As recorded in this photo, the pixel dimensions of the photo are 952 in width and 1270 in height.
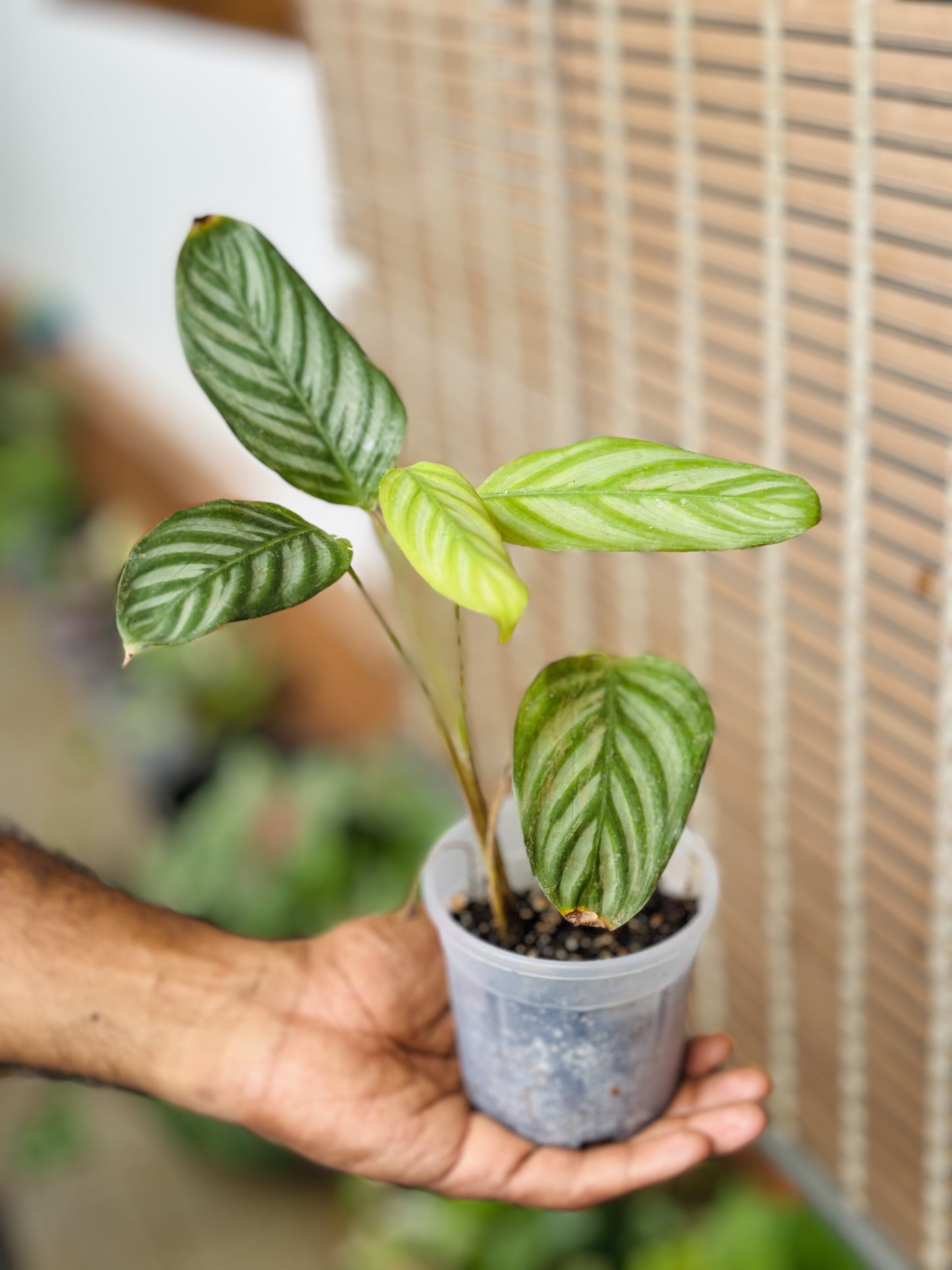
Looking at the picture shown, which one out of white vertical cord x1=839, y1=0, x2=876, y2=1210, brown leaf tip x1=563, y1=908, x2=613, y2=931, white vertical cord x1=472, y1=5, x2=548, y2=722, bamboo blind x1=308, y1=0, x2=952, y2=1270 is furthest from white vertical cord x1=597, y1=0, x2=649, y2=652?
brown leaf tip x1=563, y1=908, x2=613, y2=931

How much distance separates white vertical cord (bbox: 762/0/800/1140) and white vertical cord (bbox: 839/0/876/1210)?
0.30 feet

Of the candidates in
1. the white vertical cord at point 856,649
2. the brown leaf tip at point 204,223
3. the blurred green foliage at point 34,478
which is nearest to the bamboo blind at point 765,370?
the white vertical cord at point 856,649

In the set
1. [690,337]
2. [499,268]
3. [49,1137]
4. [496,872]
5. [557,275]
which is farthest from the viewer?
[49,1137]

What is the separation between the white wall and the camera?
2375mm

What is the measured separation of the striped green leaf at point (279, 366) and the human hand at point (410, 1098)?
0.44 m

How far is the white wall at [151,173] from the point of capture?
2375 millimetres

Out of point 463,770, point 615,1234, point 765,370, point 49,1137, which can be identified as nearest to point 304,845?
point 49,1137

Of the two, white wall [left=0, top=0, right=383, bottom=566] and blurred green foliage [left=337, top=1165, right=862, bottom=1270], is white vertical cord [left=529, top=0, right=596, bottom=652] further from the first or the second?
blurred green foliage [left=337, top=1165, right=862, bottom=1270]

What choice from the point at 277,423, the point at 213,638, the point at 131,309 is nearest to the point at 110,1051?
the point at 277,423

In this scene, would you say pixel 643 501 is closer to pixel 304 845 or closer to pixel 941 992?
pixel 941 992

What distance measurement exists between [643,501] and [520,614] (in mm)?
143

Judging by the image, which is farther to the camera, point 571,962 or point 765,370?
point 765,370

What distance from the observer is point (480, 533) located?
61 cm

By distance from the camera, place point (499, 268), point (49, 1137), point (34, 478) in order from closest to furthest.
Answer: point (499, 268) < point (49, 1137) < point (34, 478)
